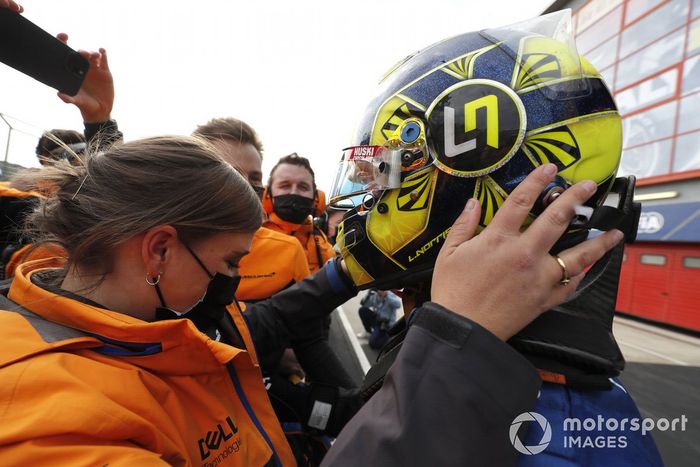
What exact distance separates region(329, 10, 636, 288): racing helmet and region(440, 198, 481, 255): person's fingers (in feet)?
0.28

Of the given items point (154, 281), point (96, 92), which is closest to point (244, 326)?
point (154, 281)

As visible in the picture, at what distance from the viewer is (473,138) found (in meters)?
1.05

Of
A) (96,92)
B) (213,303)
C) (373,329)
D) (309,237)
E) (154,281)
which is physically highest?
(96,92)

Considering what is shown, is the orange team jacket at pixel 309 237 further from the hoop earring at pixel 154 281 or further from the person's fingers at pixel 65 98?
the hoop earring at pixel 154 281

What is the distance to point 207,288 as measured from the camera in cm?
139

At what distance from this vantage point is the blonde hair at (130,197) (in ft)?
3.83

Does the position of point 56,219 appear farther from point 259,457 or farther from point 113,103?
point 113,103

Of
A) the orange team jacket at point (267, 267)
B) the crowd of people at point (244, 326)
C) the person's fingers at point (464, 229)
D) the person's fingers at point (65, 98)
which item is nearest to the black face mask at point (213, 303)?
the crowd of people at point (244, 326)

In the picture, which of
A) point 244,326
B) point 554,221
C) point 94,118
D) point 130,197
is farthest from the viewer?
point 94,118

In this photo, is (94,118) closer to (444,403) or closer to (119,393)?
(119,393)

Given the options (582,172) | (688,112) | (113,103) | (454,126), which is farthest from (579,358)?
(688,112)

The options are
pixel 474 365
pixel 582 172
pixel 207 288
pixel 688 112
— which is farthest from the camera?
pixel 688 112

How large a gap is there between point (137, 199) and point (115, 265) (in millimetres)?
223

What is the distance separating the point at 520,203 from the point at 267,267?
1.82m
